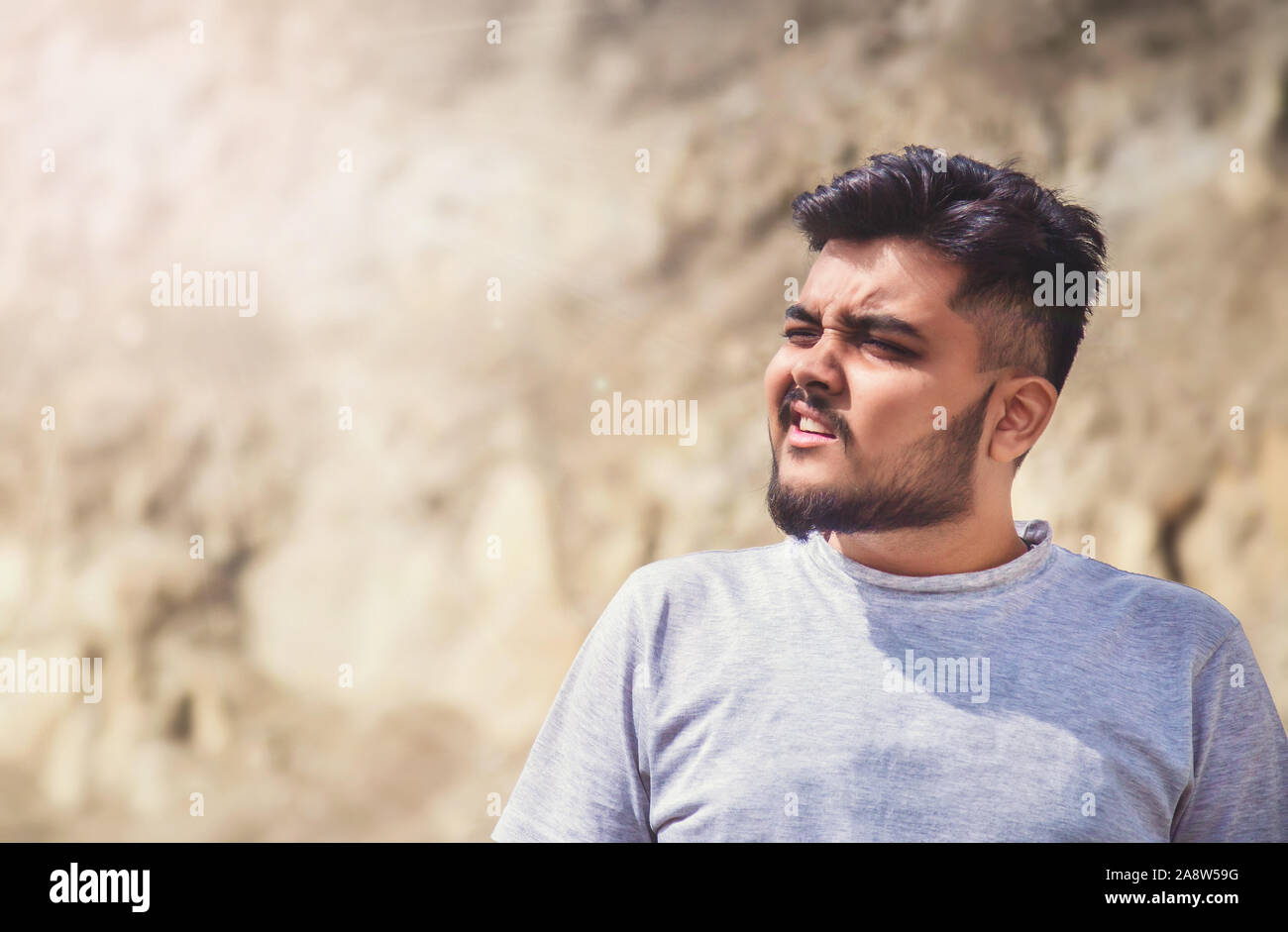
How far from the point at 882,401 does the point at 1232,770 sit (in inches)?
24.4

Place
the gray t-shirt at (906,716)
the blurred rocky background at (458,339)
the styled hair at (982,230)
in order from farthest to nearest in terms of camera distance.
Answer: the blurred rocky background at (458,339), the styled hair at (982,230), the gray t-shirt at (906,716)

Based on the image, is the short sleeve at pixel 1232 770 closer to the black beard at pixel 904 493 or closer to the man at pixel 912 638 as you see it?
the man at pixel 912 638

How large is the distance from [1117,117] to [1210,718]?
998 millimetres

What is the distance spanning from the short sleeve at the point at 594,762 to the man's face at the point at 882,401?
0.29m

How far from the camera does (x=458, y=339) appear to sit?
65.5 inches

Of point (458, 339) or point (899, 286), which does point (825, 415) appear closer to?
point (899, 286)

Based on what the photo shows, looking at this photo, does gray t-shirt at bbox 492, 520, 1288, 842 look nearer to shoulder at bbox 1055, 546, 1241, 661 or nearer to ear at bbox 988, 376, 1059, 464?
shoulder at bbox 1055, 546, 1241, 661

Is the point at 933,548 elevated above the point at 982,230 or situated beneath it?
situated beneath

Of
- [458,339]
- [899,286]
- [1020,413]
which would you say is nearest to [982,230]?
[899,286]

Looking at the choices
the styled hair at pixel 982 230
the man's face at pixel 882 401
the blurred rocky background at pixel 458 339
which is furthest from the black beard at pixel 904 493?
the blurred rocky background at pixel 458 339

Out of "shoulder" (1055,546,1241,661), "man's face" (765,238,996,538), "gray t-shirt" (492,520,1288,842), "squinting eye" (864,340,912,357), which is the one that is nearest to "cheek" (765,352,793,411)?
"man's face" (765,238,996,538)

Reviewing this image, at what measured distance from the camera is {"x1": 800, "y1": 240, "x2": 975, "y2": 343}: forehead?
123 cm

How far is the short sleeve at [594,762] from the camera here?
Answer: 46.1 inches
